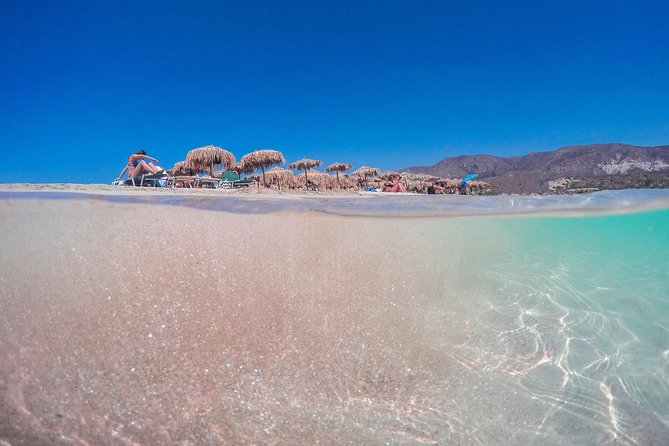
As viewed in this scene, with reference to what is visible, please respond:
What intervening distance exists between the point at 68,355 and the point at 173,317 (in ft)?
3.32

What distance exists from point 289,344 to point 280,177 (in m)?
22.7

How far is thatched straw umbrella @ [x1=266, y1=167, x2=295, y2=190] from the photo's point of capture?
2535cm

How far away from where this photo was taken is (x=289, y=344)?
3.69m

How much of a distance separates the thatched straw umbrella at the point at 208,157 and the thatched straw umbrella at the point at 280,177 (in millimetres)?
6365

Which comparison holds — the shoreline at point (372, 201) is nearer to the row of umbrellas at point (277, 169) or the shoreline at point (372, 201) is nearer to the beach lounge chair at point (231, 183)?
the beach lounge chair at point (231, 183)

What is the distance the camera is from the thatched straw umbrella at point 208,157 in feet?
60.1

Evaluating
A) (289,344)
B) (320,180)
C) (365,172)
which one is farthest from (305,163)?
(289,344)

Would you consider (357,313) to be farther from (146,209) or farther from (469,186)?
(469,186)

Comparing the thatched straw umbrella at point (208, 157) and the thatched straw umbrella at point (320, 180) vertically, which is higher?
the thatched straw umbrella at point (208, 157)

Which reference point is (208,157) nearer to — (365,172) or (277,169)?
(277,169)

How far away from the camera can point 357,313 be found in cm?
422

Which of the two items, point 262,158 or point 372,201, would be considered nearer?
point 372,201

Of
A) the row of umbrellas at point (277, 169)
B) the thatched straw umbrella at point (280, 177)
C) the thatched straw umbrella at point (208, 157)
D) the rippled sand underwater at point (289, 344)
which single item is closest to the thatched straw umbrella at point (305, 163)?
the row of umbrellas at point (277, 169)

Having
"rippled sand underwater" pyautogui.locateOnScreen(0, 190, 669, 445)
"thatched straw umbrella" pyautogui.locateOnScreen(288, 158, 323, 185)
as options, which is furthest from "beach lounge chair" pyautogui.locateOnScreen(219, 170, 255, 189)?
"rippled sand underwater" pyautogui.locateOnScreen(0, 190, 669, 445)
